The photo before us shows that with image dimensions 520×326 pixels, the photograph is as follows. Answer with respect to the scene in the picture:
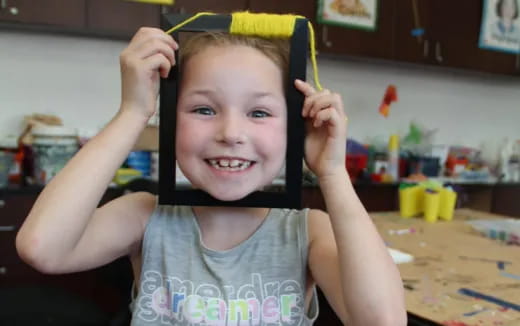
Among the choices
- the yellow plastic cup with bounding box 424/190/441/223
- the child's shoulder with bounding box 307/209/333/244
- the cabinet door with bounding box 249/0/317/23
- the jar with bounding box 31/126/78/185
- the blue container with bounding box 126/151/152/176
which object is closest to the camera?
the child's shoulder with bounding box 307/209/333/244

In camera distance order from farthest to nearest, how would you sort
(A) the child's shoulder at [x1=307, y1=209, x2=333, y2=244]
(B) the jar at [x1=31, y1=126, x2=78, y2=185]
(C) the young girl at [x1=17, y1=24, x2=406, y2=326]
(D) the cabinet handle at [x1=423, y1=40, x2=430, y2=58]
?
(D) the cabinet handle at [x1=423, y1=40, x2=430, y2=58] → (B) the jar at [x1=31, y1=126, x2=78, y2=185] → (A) the child's shoulder at [x1=307, y1=209, x2=333, y2=244] → (C) the young girl at [x1=17, y1=24, x2=406, y2=326]

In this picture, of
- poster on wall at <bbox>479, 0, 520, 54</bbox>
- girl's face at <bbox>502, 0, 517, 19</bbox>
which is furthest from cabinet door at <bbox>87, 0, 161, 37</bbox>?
girl's face at <bbox>502, 0, 517, 19</bbox>

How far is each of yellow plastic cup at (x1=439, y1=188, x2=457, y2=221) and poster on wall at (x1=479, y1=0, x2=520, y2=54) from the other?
1895mm

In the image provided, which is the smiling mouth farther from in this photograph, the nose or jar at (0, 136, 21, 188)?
jar at (0, 136, 21, 188)

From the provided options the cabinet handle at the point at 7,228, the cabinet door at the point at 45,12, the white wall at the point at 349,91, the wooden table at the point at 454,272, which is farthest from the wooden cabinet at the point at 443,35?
the cabinet handle at the point at 7,228

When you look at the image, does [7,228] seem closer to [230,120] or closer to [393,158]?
[230,120]

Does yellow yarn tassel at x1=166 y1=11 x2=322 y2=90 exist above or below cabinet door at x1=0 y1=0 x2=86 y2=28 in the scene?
below

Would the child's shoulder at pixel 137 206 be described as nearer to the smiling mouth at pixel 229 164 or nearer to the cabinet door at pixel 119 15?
the smiling mouth at pixel 229 164

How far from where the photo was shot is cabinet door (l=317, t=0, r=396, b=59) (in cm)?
252

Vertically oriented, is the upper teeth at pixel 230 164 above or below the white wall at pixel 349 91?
below

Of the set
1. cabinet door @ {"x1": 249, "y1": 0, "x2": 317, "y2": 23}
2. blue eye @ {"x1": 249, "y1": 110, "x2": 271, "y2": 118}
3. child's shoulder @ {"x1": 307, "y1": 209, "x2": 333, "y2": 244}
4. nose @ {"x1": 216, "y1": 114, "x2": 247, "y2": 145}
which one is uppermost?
cabinet door @ {"x1": 249, "y1": 0, "x2": 317, "y2": 23}

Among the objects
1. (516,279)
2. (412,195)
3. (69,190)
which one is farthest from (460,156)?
(69,190)

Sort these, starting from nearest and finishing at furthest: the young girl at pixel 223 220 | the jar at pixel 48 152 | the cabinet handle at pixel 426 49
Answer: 1. the young girl at pixel 223 220
2. the jar at pixel 48 152
3. the cabinet handle at pixel 426 49

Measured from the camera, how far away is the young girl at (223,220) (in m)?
0.58
